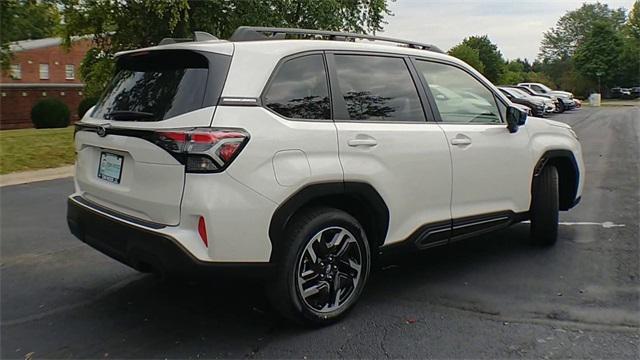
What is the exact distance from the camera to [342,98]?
12.4ft

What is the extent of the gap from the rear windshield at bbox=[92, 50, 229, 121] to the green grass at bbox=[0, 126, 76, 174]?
7356 millimetres

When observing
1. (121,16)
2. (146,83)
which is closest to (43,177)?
(146,83)

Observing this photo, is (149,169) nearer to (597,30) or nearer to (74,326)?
(74,326)

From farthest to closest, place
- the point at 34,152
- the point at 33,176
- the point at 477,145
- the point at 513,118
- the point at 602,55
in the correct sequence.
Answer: the point at 602,55 < the point at 34,152 < the point at 33,176 < the point at 513,118 < the point at 477,145

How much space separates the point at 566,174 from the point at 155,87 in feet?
13.2

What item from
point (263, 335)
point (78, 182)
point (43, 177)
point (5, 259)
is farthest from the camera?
point (43, 177)

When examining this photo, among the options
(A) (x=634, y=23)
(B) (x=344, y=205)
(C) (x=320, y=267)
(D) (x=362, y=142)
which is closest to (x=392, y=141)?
(D) (x=362, y=142)

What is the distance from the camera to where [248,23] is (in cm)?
1820

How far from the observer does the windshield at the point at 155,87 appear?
3293 mm

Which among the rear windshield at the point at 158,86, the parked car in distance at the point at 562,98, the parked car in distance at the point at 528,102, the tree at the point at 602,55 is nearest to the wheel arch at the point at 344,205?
the rear windshield at the point at 158,86

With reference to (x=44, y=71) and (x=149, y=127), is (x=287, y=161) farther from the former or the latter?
(x=44, y=71)

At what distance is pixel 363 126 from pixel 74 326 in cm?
231

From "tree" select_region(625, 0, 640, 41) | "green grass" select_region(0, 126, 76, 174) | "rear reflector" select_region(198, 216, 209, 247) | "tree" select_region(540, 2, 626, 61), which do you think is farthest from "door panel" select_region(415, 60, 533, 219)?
"tree" select_region(540, 2, 626, 61)

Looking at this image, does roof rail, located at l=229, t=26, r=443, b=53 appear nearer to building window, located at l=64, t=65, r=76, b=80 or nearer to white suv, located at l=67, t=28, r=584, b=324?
white suv, located at l=67, t=28, r=584, b=324
